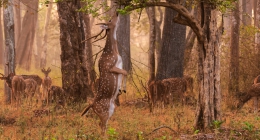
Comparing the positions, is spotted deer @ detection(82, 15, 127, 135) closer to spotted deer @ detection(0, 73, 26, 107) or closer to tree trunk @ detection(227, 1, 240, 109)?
spotted deer @ detection(0, 73, 26, 107)

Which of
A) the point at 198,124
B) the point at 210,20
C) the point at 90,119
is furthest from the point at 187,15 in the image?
the point at 90,119

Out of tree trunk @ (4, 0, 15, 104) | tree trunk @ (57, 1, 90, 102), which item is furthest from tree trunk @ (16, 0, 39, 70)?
tree trunk @ (57, 1, 90, 102)

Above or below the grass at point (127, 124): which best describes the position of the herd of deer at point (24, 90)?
above

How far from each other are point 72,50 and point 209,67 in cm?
515

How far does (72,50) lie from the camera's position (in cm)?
1285

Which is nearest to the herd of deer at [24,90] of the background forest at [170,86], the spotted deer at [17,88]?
the spotted deer at [17,88]

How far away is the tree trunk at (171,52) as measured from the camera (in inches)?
563

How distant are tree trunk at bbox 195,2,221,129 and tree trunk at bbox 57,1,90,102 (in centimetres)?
472

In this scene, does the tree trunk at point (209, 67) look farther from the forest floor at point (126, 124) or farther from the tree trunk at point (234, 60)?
the tree trunk at point (234, 60)

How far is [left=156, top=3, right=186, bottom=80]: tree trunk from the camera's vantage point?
14.3m

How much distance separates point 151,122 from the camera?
33.9ft

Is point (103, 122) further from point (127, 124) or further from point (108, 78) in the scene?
point (127, 124)

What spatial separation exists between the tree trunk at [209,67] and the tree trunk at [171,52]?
5.35 meters

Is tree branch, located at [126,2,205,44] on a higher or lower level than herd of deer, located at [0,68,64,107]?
higher
